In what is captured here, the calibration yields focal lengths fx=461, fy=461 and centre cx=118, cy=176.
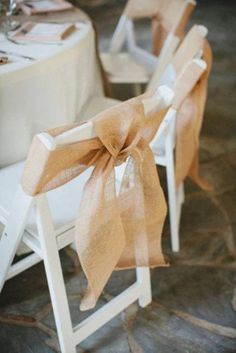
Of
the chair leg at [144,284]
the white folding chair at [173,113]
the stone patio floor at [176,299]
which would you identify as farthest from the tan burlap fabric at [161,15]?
the chair leg at [144,284]

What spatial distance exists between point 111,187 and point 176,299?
0.69 meters

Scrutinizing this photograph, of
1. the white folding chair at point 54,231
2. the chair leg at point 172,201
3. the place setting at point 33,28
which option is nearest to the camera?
the white folding chair at point 54,231

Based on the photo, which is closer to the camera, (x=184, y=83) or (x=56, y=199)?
(x=56, y=199)

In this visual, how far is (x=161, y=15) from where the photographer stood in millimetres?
2135

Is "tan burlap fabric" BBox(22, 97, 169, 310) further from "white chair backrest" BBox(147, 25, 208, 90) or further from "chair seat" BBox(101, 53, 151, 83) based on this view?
"chair seat" BBox(101, 53, 151, 83)

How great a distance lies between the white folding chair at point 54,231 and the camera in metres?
1.11

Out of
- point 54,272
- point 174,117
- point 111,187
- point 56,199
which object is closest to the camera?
point 111,187

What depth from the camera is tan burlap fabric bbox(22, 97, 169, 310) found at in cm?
100

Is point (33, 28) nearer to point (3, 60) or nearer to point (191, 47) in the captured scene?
point (3, 60)

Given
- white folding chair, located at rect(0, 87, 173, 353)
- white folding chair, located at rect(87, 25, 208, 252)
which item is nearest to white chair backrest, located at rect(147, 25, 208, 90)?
white folding chair, located at rect(87, 25, 208, 252)

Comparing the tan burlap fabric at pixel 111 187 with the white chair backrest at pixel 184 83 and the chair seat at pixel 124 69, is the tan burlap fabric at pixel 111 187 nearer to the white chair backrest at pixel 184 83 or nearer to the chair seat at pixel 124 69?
the white chair backrest at pixel 184 83

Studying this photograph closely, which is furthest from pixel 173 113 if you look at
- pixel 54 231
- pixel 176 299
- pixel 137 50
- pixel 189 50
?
pixel 137 50

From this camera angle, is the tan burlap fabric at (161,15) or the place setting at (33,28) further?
the tan burlap fabric at (161,15)

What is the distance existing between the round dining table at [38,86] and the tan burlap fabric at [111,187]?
0.48 metres
